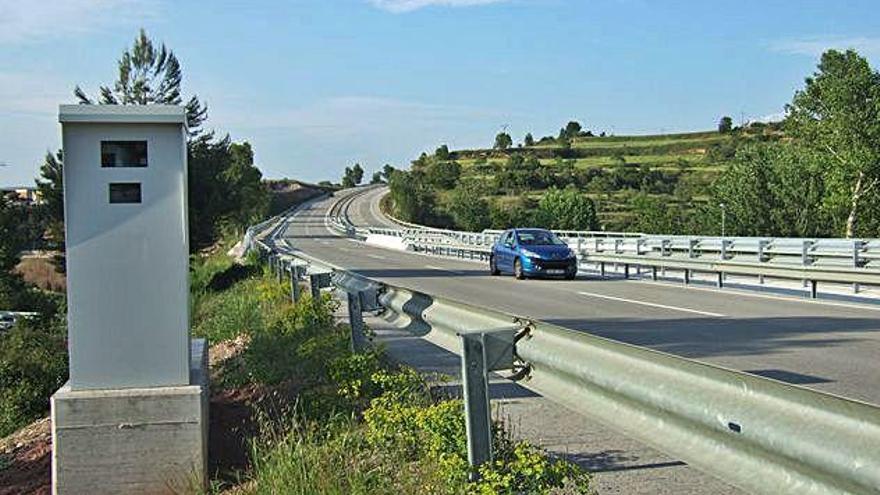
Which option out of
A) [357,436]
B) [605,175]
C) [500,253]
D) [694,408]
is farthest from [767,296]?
[605,175]

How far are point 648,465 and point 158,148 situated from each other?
3.66 m

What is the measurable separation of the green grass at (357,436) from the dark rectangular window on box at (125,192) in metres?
1.60

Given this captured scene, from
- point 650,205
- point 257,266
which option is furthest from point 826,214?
point 257,266

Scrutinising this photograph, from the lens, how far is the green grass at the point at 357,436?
4.53 meters

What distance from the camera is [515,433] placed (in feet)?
22.8

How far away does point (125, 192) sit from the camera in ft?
21.3

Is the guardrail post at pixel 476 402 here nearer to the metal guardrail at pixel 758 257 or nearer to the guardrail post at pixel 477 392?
the guardrail post at pixel 477 392

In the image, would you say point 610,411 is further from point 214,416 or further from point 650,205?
point 650,205

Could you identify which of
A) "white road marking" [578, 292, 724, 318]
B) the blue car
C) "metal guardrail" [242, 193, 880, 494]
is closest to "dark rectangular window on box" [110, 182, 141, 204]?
"metal guardrail" [242, 193, 880, 494]

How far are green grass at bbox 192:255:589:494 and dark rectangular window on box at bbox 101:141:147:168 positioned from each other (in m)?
1.81

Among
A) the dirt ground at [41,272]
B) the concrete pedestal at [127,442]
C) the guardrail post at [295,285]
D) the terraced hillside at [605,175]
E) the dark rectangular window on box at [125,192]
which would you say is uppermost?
the terraced hillside at [605,175]

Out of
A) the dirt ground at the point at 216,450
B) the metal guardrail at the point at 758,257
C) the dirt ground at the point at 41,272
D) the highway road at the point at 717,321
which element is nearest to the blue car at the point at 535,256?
the highway road at the point at 717,321

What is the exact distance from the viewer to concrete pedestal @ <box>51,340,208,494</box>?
240 inches

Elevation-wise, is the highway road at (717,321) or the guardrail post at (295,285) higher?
the guardrail post at (295,285)
